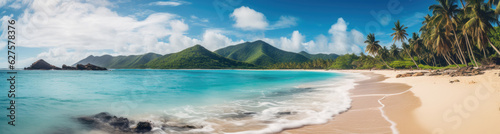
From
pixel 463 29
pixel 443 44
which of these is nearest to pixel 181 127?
pixel 463 29

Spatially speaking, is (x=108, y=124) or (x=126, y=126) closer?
(x=126, y=126)

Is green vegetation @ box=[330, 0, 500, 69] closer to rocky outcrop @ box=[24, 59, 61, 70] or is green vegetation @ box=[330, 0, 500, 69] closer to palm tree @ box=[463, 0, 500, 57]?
palm tree @ box=[463, 0, 500, 57]

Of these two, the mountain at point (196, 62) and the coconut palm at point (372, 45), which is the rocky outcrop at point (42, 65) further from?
the coconut palm at point (372, 45)

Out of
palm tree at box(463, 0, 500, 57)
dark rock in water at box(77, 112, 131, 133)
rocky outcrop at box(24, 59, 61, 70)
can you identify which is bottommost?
dark rock in water at box(77, 112, 131, 133)

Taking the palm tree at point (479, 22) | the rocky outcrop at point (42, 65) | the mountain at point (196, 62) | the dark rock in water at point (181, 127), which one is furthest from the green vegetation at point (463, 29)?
the rocky outcrop at point (42, 65)

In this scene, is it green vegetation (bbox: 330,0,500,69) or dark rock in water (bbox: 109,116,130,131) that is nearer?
dark rock in water (bbox: 109,116,130,131)

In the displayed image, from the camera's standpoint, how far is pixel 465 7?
87.5 feet

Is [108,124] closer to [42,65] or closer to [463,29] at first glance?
[463,29]

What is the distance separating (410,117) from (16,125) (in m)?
12.9

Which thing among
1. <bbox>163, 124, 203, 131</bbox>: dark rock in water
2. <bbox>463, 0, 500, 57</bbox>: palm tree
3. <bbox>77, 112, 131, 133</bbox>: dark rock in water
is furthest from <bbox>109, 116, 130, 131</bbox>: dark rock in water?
<bbox>463, 0, 500, 57</bbox>: palm tree

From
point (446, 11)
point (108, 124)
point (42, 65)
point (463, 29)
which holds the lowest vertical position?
point (108, 124)

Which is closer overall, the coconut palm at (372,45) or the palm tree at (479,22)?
the palm tree at (479,22)

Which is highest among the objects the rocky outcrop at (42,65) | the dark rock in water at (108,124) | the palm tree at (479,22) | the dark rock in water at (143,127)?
the palm tree at (479,22)

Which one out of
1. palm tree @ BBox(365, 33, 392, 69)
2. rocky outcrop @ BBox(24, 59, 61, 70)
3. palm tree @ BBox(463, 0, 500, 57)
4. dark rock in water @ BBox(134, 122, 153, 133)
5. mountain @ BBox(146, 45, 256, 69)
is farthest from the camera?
mountain @ BBox(146, 45, 256, 69)
